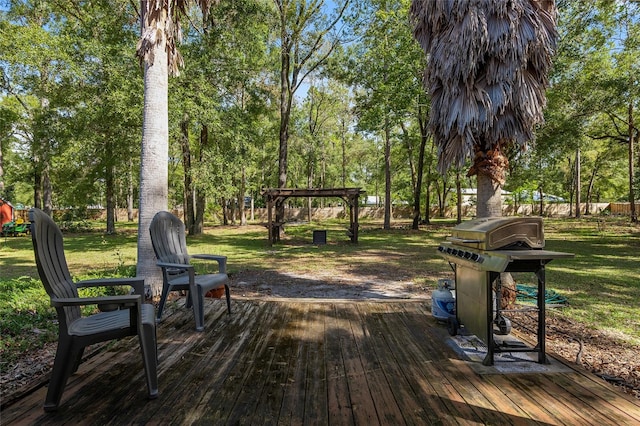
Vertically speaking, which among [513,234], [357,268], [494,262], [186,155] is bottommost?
[357,268]

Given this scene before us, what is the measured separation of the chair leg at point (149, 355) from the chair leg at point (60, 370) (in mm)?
347

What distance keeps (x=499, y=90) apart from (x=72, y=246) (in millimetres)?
14331

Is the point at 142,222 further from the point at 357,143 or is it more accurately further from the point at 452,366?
the point at 357,143

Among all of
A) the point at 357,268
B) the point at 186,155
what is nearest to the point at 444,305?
the point at 357,268

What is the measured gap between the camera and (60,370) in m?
2.02

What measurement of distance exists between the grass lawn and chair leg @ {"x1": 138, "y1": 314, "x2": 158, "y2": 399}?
164cm

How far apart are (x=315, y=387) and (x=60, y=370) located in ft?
4.98

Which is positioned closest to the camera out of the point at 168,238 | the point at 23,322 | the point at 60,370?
the point at 60,370

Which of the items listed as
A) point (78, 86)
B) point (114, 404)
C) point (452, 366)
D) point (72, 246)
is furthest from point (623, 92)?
point (72, 246)

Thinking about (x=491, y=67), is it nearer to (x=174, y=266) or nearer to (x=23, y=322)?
(x=174, y=266)

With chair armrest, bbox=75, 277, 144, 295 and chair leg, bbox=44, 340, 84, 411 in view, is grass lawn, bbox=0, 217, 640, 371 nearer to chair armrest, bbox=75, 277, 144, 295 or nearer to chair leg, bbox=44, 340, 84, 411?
chair armrest, bbox=75, 277, 144, 295

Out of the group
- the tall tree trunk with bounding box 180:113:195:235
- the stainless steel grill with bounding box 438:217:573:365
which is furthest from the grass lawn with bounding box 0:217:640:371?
the tall tree trunk with bounding box 180:113:195:235

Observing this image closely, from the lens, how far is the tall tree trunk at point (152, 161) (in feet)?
16.2

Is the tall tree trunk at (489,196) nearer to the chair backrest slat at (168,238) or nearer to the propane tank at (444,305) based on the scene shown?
the propane tank at (444,305)
